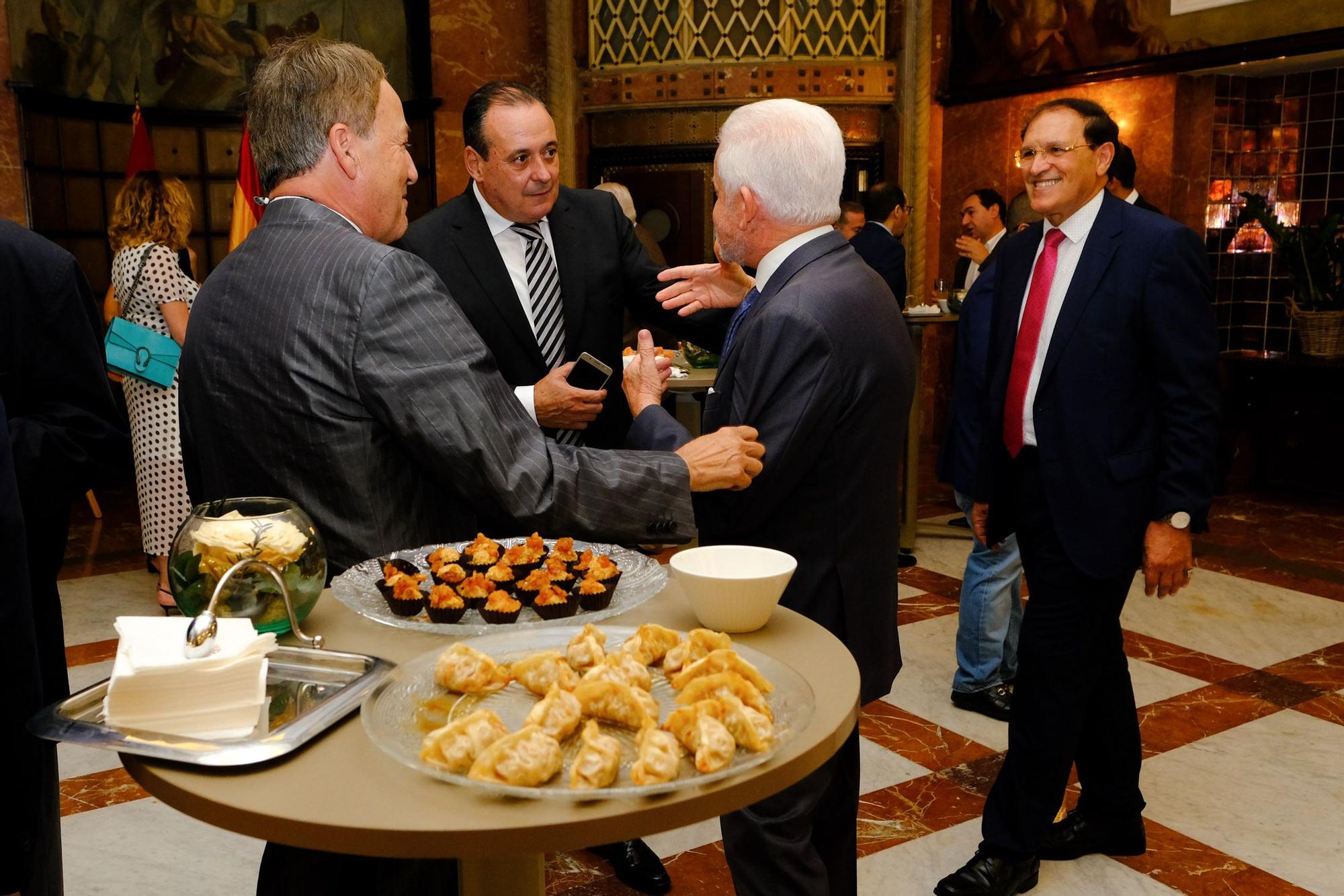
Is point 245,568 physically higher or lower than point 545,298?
lower

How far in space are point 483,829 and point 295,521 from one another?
60 cm

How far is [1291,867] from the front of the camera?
270 cm

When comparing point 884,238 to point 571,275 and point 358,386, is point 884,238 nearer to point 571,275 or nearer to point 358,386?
point 571,275

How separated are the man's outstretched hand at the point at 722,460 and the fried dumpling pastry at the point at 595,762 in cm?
72

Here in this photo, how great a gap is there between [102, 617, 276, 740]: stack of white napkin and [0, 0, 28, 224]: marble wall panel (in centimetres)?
701

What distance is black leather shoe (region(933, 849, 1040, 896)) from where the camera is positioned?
8.43 feet

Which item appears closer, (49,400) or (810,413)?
(810,413)

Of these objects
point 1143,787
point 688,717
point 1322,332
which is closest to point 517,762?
point 688,717

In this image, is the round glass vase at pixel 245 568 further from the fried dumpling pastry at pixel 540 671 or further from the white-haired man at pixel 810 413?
the white-haired man at pixel 810 413

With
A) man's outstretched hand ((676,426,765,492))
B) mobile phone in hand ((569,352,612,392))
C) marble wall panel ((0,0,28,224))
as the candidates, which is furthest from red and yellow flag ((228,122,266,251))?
man's outstretched hand ((676,426,765,492))

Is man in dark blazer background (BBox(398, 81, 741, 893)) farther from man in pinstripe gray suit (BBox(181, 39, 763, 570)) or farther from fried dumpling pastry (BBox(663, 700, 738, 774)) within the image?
fried dumpling pastry (BBox(663, 700, 738, 774))

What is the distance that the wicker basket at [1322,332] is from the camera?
6953mm

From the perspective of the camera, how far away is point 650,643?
1.32 m

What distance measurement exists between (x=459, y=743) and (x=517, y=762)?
7 centimetres
